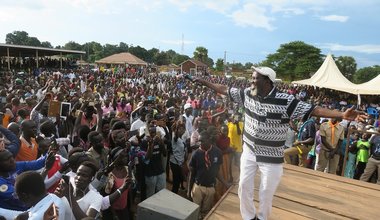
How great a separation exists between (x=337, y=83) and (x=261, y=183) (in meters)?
20.5

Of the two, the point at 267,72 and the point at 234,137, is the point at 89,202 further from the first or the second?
the point at 234,137

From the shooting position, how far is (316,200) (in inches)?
165

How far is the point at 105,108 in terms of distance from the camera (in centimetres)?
951

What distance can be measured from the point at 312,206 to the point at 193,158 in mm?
1839

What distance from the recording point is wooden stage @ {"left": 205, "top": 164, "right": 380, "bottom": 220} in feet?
12.2

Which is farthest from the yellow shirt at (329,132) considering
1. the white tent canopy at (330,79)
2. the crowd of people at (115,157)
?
the white tent canopy at (330,79)

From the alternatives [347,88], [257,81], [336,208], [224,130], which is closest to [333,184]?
[336,208]

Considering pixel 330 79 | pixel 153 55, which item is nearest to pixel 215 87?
pixel 330 79

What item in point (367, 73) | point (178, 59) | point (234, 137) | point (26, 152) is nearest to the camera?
point (26, 152)

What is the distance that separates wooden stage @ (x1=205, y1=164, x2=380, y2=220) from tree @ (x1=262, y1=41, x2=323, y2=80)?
57.9m

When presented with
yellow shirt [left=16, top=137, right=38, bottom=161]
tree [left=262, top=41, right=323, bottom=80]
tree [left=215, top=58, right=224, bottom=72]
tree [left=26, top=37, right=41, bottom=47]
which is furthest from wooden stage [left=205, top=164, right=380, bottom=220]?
tree [left=26, top=37, right=41, bottom=47]

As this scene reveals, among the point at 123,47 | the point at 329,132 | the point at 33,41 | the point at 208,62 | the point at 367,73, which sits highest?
the point at 33,41

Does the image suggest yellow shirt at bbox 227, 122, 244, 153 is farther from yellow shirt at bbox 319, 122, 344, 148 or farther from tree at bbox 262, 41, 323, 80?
tree at bbox 262, 41, 323, 80

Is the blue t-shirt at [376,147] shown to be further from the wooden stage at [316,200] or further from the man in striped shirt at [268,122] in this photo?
the man in striped shirt at [268,122]
